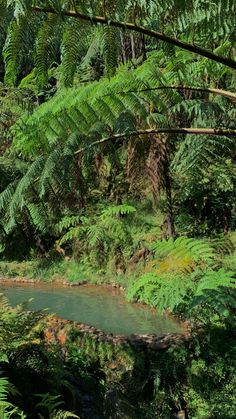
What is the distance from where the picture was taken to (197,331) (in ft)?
14.7

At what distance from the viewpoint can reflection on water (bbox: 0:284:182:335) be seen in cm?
561

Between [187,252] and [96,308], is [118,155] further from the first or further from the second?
[96,308]

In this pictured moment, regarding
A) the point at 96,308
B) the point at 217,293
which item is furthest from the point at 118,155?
the point at 96,308

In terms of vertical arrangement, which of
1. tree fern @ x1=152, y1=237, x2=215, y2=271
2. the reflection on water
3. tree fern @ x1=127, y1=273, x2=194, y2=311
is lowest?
the reflection on water

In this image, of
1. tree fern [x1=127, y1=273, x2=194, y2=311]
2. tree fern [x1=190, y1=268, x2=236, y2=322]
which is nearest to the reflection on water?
tree fern [x1=127, y1=273, x2=194, y2=311]

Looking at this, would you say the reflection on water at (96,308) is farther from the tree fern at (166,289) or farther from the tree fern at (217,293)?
the tree fern at (217,293)

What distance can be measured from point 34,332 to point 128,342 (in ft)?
4.54

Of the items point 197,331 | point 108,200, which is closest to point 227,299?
point 197,331

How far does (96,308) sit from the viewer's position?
671cm

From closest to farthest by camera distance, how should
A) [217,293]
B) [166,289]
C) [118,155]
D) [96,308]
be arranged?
1. [217,293]
2. [118,155]
3. [166,289]
4. [96,308]

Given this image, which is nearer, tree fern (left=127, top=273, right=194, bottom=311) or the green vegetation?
the green vegetation

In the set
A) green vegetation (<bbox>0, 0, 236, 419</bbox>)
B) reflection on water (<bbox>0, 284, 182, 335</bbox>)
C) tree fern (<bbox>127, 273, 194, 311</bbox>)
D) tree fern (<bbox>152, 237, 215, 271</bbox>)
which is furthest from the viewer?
reflection on water (<bbox>0, 284, 182, 335</bbox>)

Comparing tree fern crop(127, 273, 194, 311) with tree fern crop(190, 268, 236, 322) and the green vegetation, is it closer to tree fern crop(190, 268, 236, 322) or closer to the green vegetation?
the green vegetation

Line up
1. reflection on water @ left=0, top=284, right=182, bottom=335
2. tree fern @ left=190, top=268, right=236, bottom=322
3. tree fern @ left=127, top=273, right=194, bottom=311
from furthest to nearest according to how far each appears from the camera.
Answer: reflection on water @ left=0, top=284, right=182, bottom=335 → tree fern @ left=127, top=273, right=194, bottom=311 → tree fern @ left=190, top=268, right=236, bottom=322
